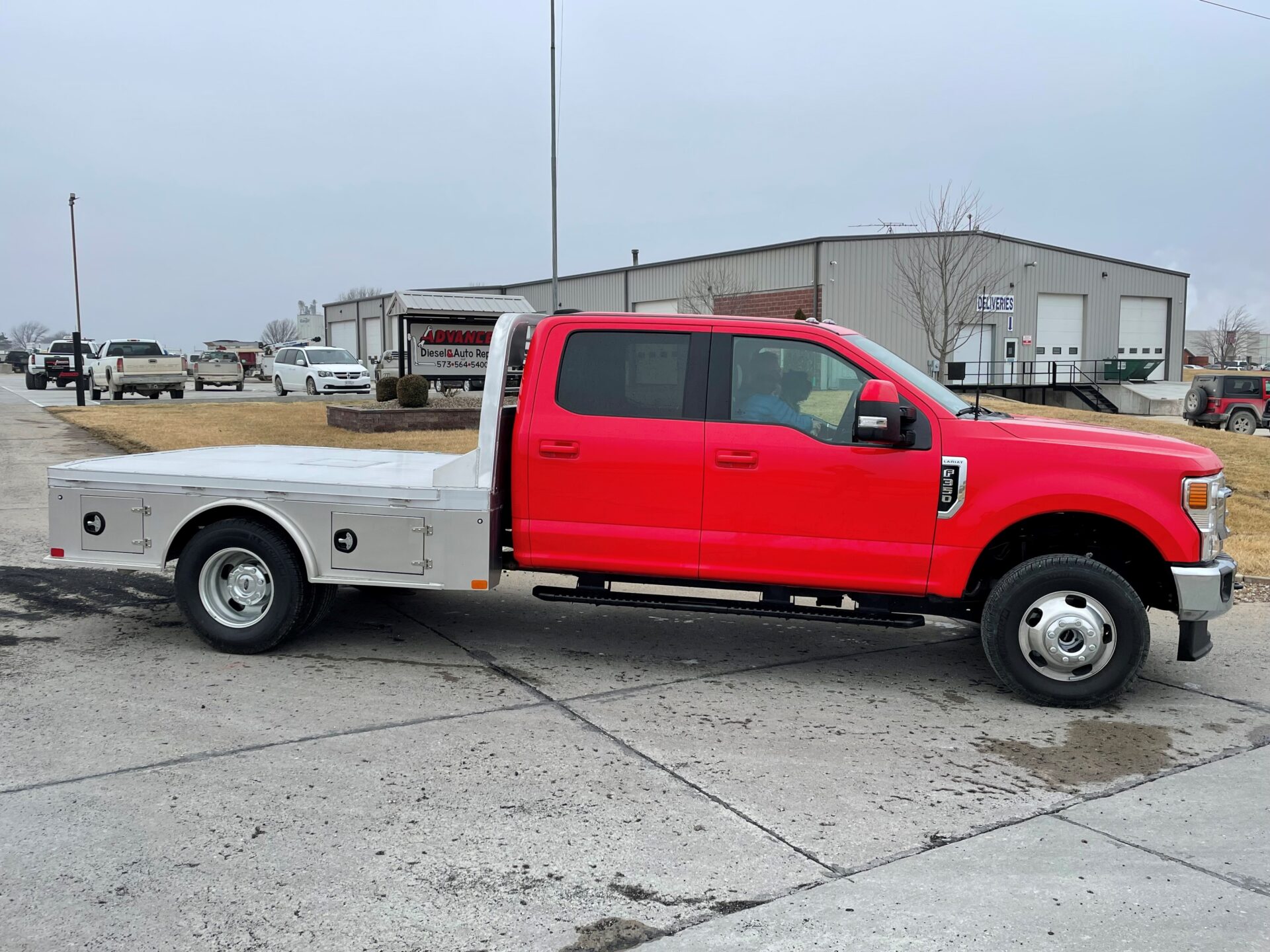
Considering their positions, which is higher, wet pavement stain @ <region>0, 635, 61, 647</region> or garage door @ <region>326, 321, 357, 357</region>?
garage door @ <region>326, 321, 357, 357</region>

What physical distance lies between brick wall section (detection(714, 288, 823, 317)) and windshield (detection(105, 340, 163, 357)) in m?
20.8

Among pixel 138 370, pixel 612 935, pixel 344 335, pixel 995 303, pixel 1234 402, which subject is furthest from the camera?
pixel 344 335

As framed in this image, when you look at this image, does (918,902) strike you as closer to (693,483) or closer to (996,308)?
(693,483)

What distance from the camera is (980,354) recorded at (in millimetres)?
44000

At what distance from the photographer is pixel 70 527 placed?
21.9 feet

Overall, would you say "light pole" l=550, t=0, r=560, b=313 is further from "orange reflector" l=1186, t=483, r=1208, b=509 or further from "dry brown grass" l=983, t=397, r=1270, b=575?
"orange reflector" l=1186, t=483, r=1208, b=509

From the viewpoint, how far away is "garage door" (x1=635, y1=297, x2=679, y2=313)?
168 feet

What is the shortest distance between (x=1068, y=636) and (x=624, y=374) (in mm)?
2741

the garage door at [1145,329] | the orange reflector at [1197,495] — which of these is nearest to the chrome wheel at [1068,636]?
the orange reflector at [1197,495]

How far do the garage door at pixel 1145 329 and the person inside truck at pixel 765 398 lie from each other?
155 ft

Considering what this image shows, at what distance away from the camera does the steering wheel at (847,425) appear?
19.4 feet

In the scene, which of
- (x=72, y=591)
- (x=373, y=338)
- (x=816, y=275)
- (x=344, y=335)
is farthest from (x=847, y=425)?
(x=344, y=335)

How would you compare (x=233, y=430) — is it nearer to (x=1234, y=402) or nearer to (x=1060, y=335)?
(x=1234, y=402)

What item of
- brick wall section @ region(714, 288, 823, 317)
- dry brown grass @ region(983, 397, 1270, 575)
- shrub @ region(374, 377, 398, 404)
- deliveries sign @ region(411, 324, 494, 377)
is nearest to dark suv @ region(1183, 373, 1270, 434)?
dry brown grass @ region(983, 397, 1270, 575)
